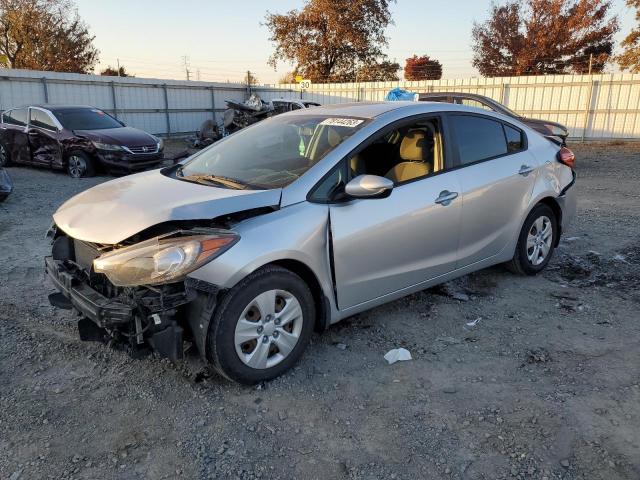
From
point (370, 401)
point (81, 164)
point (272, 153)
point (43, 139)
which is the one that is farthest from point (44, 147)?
point (370, 401)

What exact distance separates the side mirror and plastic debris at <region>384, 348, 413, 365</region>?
3.54 ft

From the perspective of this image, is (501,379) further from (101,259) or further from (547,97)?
(547,97)

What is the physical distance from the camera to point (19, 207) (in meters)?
7.98

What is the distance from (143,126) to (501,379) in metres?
20.6

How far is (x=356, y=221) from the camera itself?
128 inches

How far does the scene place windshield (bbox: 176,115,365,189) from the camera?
3379 millimetres

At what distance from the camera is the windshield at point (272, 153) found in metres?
3.38

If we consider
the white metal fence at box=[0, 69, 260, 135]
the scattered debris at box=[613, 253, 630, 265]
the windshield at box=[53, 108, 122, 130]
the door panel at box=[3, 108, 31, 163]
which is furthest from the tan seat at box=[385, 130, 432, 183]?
the white metal fence at box=[0, 69, 260, 135]

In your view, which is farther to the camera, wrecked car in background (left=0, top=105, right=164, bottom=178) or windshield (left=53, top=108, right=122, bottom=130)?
windshield (left=53, top=108, right=122, bottom=130)

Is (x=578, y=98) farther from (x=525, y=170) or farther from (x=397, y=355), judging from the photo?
(x=397, y=355)

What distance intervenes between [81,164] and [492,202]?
942cm

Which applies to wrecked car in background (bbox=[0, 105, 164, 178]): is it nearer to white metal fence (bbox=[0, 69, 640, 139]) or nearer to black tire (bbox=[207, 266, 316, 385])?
white metal fence (bbox=[0, 69, 640, 139])

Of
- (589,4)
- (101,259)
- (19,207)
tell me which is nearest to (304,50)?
(589,4)

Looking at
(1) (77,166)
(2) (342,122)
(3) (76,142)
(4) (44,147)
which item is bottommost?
(1) (77,166)
